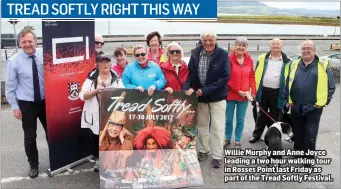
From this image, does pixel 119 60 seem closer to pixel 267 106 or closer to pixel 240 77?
pixel 240 77

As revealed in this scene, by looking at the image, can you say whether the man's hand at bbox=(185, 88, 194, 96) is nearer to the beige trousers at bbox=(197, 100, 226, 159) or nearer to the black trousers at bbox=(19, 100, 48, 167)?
the beige trousers at bbox=(197, 100, 226, 159)

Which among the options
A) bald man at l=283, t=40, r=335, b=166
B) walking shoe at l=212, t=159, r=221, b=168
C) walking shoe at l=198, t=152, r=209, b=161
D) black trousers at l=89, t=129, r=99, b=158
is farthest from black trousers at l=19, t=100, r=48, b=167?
bald man at l=283, t=40, r=335, b=166

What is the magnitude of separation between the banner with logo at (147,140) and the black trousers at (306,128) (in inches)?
59.0

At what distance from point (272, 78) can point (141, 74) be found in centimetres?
199

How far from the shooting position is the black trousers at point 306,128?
13.0 ft

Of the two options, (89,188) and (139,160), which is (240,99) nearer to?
(139,160)

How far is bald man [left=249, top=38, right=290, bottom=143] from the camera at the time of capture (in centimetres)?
439

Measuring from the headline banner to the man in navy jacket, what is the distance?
4.63 ft

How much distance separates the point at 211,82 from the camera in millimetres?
3850

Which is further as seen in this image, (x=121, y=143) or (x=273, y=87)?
(x=273, y=87)

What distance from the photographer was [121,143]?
11.6 feet

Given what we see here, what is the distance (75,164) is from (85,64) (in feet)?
4.51

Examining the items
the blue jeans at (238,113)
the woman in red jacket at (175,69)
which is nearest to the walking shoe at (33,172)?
the woman in red jacket at (175,69)

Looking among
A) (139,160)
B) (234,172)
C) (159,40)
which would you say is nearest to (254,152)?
(234,172)
